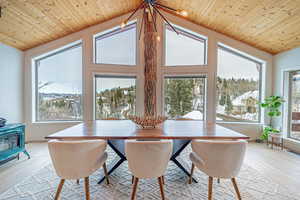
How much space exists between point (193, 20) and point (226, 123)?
123 inches

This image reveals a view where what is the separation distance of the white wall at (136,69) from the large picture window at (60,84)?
0.23m

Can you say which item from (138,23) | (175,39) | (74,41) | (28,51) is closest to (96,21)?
(74,41)

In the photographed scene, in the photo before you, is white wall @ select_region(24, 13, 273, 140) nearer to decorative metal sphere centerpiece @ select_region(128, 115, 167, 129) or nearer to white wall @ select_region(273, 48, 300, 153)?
white wall @ select_region(273, 48, 300, 153)

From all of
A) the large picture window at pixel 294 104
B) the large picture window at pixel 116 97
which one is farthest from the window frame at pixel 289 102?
the large picture window at pixel 116 97

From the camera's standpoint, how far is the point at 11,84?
353 cm

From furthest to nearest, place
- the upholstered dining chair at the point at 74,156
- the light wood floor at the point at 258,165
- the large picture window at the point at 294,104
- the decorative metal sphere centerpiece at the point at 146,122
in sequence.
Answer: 1. the large picture window at the point at 294,104
2. the light wood floor at the point at 258,165
3. the decorative metal sphere centerpiece at the point at 146,122
4. the upholstered dining chair at the point at 74,156

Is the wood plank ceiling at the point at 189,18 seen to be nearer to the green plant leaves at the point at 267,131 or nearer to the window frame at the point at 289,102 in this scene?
the window frame at the point at 289,102

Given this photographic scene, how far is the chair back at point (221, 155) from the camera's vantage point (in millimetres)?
1551

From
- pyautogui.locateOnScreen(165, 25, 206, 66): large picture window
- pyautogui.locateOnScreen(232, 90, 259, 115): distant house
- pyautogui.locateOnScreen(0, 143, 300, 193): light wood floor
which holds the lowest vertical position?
pyautogui.locateOnScreen(0, 143, 300, 193): light wood floor

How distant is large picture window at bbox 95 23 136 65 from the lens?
14.4ft

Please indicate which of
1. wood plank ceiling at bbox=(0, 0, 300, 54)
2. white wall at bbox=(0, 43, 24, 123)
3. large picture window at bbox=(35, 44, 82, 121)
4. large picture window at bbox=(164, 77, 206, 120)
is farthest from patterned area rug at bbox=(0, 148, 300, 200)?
wood plank ceiling at bbox=(0, 0, 300, 54)

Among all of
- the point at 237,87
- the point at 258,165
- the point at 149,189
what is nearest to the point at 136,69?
the point at 237,87

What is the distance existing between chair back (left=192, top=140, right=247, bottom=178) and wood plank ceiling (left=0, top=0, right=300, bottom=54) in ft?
9.19

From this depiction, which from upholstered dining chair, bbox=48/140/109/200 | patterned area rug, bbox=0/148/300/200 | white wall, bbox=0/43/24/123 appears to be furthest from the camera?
white wall, bbox=0/43/24/123
